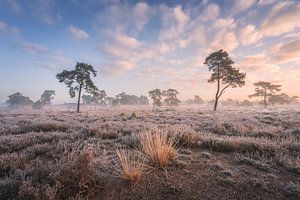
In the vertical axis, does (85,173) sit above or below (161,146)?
below

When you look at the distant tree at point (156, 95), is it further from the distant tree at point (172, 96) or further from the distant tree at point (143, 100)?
the distant tree at point (143, 100)

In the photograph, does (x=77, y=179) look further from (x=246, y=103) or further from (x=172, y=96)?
(x=246, y=103)

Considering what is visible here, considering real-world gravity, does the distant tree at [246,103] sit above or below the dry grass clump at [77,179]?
above

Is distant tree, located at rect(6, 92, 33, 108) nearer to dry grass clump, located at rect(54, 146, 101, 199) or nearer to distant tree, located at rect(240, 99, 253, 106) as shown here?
distant tree, located at rect(240, 99, 253, 106)

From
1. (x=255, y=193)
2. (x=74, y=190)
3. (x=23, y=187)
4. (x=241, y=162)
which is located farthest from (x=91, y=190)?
(x=241, y=162)

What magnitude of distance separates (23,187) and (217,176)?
384 centimetres

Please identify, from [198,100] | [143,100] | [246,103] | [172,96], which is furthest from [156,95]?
[198,100]

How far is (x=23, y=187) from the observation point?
374 cm

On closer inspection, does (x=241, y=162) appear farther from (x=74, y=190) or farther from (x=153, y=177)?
(x=74, y=190)

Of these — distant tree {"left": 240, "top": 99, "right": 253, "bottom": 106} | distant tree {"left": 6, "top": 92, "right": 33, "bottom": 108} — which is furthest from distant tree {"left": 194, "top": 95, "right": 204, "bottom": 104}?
distant tree {"left": 6, "top": 92, "right": 33, "bottom": 108}

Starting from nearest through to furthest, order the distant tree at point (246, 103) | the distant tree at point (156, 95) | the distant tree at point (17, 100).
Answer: the distant tree at point (156, 95) → the distant tree at point (17, 100) → the distant tree at point (246, 103)

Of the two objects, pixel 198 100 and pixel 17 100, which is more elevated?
pixel 198 100

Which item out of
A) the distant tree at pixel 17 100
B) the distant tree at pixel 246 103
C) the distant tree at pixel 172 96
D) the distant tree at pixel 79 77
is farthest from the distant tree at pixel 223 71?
the distant tree at pixel 17 100

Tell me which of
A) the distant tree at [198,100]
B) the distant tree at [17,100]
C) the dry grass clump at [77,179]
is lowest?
the dry grass clump at [77,179]
